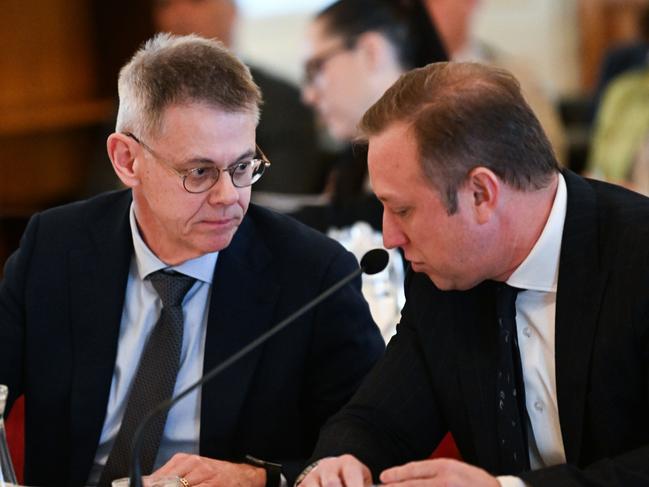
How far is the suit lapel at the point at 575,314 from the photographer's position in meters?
1.77

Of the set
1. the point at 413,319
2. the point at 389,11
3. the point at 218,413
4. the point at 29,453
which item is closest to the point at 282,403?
the point at 218,413

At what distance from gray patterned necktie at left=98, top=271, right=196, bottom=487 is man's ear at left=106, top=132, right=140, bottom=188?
0.60 ft

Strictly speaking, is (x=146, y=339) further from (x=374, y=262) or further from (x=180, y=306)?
(x=374, y=262)

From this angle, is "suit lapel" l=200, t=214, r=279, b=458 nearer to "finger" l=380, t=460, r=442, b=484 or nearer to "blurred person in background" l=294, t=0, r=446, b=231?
"finger" l=380, t=460, r=442, b=484

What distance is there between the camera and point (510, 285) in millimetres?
1870

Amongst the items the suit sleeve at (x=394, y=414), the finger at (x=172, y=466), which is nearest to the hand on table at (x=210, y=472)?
the finger at (x=172, y=466)

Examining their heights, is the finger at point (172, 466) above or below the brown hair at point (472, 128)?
below

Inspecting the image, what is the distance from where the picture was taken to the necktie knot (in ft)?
7.14

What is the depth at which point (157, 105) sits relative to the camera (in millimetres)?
2082

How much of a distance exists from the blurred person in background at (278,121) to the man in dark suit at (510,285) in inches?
120

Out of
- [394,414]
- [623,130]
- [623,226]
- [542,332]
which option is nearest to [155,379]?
[394,414]

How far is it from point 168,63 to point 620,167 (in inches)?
126

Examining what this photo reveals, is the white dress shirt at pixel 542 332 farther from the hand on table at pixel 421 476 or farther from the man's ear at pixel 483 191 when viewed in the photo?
the hand on table at pixel 421 476

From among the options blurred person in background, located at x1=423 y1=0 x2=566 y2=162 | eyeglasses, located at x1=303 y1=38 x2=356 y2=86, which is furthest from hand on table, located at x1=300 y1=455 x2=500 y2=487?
blurred person in background, located at x1=423 y1=0 x2=566 y2=162
